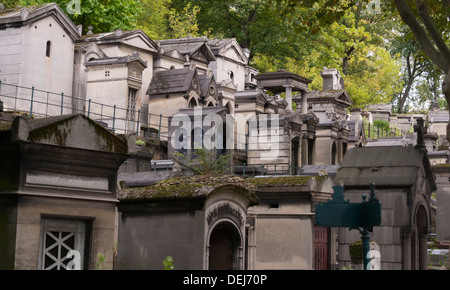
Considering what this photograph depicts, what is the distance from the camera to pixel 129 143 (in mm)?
9531

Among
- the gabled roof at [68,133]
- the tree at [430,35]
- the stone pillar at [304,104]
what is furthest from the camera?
the stone pillar at [304,104]

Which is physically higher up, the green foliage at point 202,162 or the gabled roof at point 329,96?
the gabled roof at point 329,96

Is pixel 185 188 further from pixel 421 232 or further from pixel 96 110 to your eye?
pixel 96 110

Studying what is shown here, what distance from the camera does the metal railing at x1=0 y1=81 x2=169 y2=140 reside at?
95.8 feet

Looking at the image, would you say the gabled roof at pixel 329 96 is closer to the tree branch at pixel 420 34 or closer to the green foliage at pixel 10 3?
the green foliage at pixel 10 3

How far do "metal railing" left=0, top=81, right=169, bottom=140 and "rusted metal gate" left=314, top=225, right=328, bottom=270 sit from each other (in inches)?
577

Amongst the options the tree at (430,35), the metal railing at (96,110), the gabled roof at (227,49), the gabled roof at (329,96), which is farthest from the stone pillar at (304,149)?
the tree at (430,35)

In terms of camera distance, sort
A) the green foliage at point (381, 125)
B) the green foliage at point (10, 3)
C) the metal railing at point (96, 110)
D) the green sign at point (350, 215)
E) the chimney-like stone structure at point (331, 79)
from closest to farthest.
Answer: the green sign at point (350, 215)
the metal railing at point (96, 110)
the green foliage at point (10, 3)
the chimney-like stone structure at point (331, 79)
the green foliage at point (381, 125)

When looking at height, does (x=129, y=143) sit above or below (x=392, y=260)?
above

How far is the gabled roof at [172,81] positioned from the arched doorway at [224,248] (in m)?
20.5

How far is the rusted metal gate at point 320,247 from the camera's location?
49.8 ft

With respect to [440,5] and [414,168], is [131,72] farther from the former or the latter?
[414,168]
